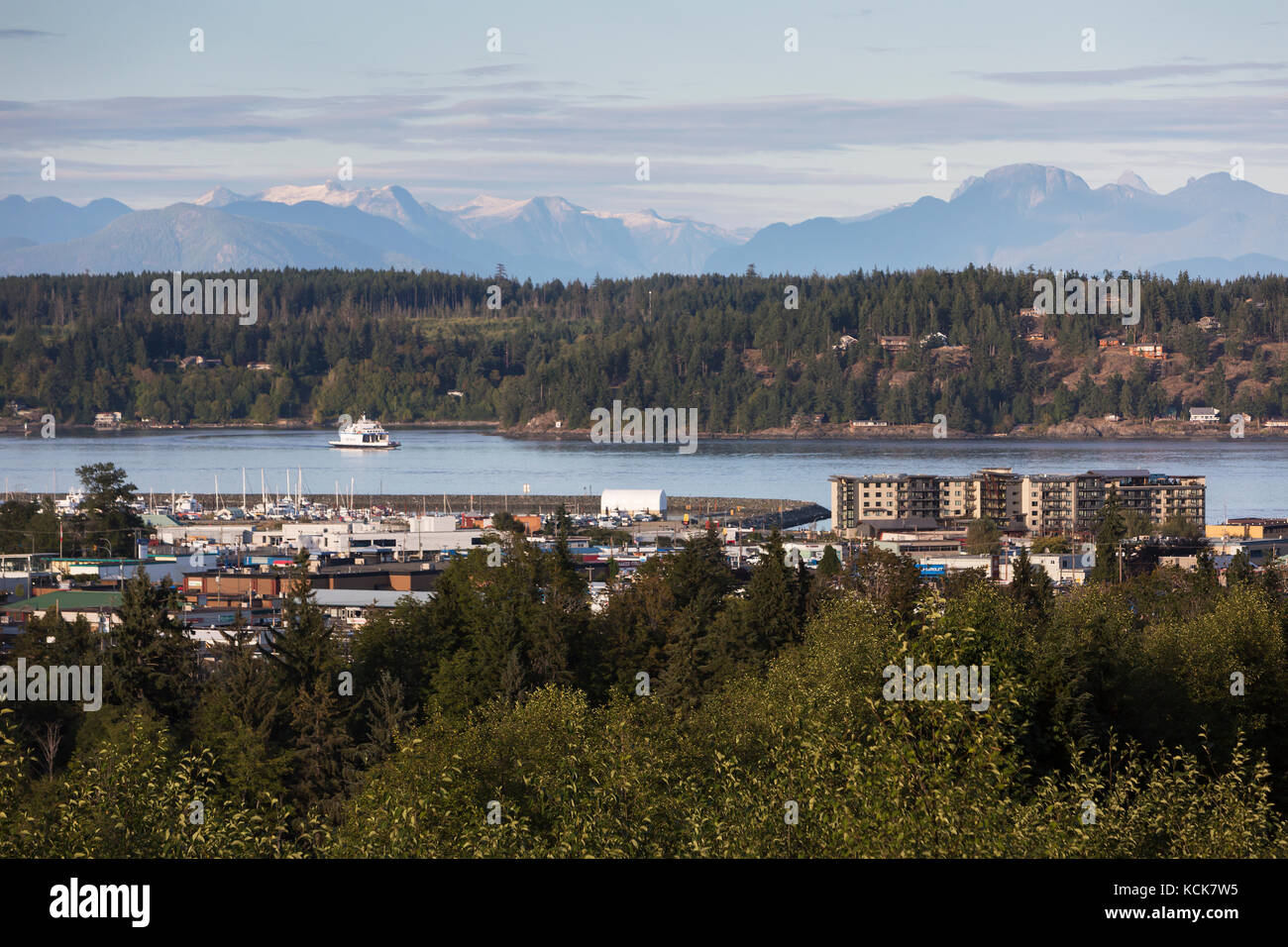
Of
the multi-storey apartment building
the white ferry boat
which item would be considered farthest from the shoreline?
the multi-storey apartment building

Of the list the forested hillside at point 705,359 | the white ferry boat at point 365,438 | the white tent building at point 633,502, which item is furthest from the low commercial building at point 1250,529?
the forested hillside at point 705,359

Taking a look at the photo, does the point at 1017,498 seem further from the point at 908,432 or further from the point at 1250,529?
the point at 908,432

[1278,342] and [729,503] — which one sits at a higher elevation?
[1278,342]

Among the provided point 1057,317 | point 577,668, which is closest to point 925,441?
point 1057,317

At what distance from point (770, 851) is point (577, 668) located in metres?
11.6

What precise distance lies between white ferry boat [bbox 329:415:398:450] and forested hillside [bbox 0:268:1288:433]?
15717mm

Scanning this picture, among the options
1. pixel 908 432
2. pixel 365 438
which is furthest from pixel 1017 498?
pixel 908 432

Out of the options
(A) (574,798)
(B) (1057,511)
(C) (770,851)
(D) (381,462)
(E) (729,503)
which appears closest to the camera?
(C) (770,851)

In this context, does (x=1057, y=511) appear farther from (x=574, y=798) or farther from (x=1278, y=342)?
(x=1278, y=342)

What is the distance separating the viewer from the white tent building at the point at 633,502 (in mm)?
48406

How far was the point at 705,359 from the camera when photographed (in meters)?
106

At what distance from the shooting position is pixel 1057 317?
4134 inches

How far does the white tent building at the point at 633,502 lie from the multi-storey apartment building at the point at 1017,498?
569 centimetres
